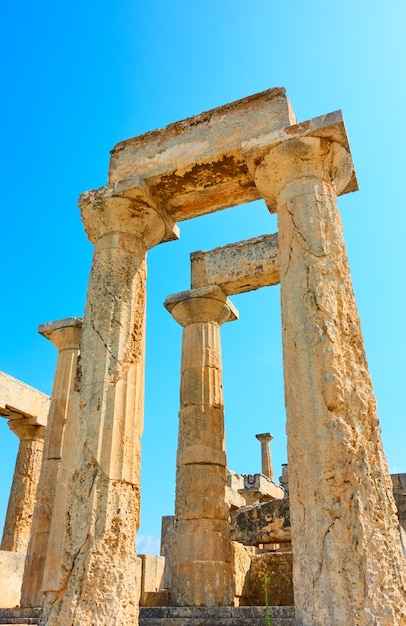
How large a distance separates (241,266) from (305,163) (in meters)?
5.39

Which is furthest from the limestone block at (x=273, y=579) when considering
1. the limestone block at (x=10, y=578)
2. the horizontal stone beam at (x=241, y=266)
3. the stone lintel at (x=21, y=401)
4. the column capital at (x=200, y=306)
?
the stone lintel at (x=21, y=401)

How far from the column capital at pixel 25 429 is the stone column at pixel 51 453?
4.48m


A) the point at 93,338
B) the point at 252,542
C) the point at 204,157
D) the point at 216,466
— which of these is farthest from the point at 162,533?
the point at 204,157

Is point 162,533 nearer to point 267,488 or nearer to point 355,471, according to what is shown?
point 267,488

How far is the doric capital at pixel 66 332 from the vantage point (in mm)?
12062

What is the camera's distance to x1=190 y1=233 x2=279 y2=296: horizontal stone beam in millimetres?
11086

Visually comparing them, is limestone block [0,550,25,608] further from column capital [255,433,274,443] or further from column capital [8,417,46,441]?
column capital [255,433,274,443]

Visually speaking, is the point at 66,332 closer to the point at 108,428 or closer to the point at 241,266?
the point at 241,266

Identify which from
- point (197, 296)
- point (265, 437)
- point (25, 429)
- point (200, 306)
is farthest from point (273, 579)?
point (265, 437)

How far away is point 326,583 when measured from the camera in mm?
3957

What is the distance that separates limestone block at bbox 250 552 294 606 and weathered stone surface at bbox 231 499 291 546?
3.14 ft

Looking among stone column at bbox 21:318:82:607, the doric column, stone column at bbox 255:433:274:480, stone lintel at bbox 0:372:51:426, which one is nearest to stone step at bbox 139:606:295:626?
the doric column

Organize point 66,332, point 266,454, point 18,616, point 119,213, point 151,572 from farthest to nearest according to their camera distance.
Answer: point 266,454
point 66,332
point 151,572
point 18,616
point 119,213

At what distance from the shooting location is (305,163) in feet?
19.4
